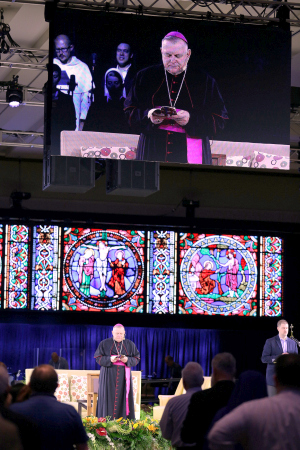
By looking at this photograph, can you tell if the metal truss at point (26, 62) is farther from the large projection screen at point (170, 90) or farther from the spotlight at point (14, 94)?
the large projection screen at point (170, 90)

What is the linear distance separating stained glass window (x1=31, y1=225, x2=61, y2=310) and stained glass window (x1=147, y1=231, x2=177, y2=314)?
6.71ft

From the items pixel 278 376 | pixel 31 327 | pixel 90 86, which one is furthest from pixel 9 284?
pixel 278 376

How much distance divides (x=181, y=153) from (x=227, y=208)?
31.9 ft

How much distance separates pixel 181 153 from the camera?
22.8 ft

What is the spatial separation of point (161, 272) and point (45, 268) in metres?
2.57

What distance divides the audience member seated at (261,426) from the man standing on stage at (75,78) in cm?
452

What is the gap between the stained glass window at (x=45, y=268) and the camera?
15.2 metres

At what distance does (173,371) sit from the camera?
14297 millimetres

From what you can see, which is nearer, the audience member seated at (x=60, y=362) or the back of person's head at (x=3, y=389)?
the back of person's head at (x=3, y=389)

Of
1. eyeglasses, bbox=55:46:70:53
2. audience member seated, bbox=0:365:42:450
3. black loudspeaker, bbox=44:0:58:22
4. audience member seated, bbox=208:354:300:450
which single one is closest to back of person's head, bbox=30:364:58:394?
audience member seated, bbox=0:365:42:450

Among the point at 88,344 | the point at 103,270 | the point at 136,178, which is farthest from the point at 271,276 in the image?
the point at 136,178

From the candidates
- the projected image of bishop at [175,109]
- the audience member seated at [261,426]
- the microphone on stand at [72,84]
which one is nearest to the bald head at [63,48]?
the microphone on stand at [72,84]

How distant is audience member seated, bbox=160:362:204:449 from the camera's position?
423 cm

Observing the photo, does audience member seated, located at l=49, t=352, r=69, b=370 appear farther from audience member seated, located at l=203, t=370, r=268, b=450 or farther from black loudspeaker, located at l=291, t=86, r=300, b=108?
audience member seated, located at l=203, t=370, r=268, b=450
